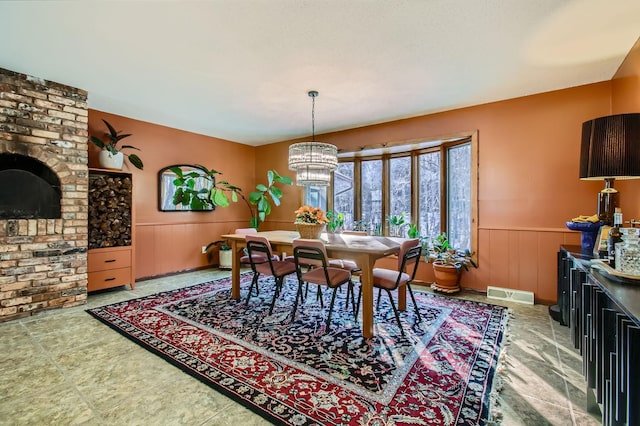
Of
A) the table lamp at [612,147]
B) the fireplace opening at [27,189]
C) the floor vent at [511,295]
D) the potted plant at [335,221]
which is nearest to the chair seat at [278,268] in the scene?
the potted plant at [335,221]

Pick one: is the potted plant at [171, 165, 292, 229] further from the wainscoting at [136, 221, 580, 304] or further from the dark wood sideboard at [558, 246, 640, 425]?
the dark wood sideboard at [558, 246, 640, 425]

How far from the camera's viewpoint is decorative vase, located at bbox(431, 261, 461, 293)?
3.79 metres

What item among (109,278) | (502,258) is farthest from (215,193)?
(502,258)

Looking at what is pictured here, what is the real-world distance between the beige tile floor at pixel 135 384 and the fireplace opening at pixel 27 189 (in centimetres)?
119

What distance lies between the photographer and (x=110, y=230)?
4.02 metres

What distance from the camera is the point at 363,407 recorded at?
5.45 feet

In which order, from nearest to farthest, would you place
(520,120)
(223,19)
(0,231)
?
(223,19)
(0,231)
(520,120)

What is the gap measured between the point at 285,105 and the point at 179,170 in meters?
2.28

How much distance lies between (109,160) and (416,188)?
4.47 m

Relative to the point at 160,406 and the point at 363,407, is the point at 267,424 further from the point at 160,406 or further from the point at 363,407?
the point at 160,406

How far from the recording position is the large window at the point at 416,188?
409 cm

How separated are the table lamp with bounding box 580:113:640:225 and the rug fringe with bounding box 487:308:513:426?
1458 millimetres

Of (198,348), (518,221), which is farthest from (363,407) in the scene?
(518,221)

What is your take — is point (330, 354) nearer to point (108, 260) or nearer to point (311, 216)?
point (311, 216)
